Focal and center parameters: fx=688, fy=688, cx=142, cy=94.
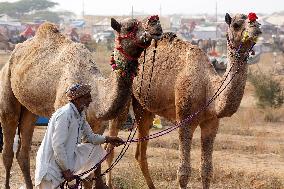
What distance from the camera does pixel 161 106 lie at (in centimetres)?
967

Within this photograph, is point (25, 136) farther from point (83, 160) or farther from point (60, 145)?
point (60, 145)

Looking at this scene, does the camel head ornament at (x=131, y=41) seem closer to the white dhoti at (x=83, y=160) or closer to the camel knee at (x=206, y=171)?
the white dhoti at (x=83, y=160)

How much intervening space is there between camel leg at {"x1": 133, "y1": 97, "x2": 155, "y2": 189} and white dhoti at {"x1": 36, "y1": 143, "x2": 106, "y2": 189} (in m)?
3.13

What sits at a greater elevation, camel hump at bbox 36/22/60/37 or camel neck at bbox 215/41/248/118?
camel hump at bbox 36/22/60/37

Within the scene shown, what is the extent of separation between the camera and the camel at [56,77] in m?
7.61

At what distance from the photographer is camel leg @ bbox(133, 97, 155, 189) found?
10.3 metres

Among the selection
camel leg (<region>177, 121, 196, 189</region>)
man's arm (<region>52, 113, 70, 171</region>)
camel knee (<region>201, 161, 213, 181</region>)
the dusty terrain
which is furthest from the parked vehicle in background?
man's arm (<region>52, 113, 70, 171</region>)

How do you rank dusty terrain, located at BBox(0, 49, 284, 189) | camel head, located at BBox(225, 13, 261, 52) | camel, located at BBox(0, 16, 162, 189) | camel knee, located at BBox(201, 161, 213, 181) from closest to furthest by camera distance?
camel, located at BBox(0, 16, 162, 189) < camel head, located at BBox(225, 13, 261, 52) < camel knee, located at BBox(201, 161, 213, 181) < dusty terrain, located at BBox(0, 49, 284, 189)

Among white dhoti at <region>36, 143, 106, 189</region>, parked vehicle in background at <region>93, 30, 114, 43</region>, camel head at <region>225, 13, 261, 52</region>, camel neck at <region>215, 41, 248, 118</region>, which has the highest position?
camel head at <region>225, 13, 261, 52</region>

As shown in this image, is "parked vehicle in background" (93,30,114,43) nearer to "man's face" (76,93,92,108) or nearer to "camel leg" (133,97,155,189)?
"camel leg" (133,97,155,189)

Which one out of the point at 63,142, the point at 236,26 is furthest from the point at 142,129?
the point at 63,142

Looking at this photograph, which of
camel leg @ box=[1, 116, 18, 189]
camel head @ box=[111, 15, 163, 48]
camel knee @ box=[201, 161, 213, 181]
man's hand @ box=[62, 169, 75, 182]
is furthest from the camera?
camel leg @ box=[1, 116, 18, 189]

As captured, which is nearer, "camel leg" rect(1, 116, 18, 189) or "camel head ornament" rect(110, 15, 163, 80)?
"camel head ornament" rect(110, 15, 163, 80)

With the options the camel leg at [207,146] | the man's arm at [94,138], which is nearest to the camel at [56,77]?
the man's arm at [94,138]
